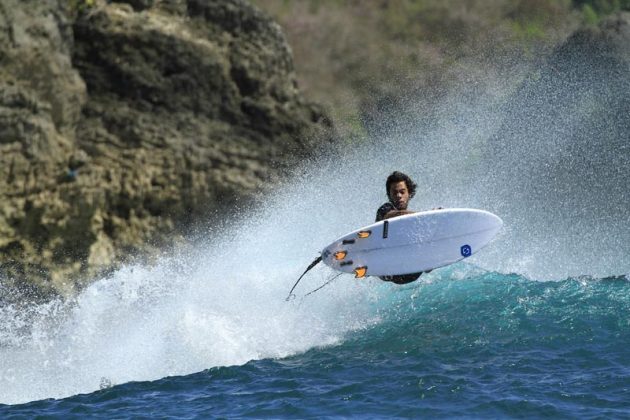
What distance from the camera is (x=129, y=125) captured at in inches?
707

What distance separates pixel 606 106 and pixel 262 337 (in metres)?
12.1

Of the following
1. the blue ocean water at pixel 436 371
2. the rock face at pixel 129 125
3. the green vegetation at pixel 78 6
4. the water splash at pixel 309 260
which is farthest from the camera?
the green vegetation at pixel 78 6

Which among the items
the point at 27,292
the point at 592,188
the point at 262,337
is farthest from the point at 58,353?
the point at 592,188

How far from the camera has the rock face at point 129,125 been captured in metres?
16.6

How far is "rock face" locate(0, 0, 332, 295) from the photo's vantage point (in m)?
16.6

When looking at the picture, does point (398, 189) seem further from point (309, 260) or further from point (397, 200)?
point (309, 260)

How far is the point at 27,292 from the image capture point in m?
16.3

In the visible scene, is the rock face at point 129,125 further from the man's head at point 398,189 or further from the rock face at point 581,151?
the man's head at point 398,189

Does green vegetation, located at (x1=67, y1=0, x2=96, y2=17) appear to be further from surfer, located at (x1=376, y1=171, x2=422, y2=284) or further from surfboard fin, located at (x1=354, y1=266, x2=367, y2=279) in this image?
surfboard fin, located at (x1=354, y1=266, x2=367, y2=279)

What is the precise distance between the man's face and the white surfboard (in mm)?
393

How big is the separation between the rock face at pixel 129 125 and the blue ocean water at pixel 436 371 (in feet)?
24.8

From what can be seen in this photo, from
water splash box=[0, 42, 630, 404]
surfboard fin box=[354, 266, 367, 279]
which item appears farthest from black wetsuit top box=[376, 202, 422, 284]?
water splash box=[0, 42, 630, 404]

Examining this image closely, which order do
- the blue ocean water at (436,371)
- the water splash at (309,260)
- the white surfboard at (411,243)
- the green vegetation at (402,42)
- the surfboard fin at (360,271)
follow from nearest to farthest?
the blue ocean water at (436,371)
the water splash at (309,260)
the white surfboard at (411,243)
the surfboard fin at (360,271)
the green vegetation at (402,42)

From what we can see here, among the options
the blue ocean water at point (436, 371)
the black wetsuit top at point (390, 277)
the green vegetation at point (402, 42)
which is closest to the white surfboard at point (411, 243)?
the black wetsuit top at point (390, 277)
